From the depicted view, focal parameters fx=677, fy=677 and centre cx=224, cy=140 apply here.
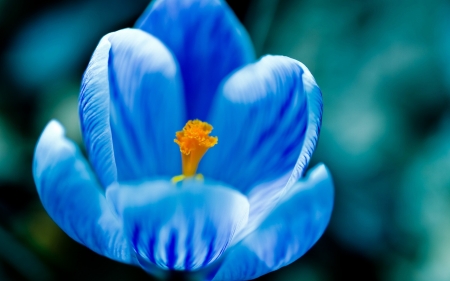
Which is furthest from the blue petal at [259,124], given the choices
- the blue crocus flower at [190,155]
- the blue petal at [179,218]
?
the blue petal at [179,218]

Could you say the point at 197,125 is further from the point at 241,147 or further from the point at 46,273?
the point at 46,273

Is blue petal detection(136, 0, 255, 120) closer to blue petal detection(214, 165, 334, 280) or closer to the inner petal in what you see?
the inner petal

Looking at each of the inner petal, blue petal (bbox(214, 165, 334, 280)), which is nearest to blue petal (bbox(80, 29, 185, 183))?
the inner petal

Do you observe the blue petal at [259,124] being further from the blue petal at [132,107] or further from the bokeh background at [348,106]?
the bokeh background at [348,106]

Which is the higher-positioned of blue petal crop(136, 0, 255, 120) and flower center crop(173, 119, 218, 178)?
blue petal crop(136, 0, 255, 120)

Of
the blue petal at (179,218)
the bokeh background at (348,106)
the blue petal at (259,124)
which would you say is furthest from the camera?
the bokeh background at (348,106)

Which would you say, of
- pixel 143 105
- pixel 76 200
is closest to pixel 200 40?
pixel 143 105
